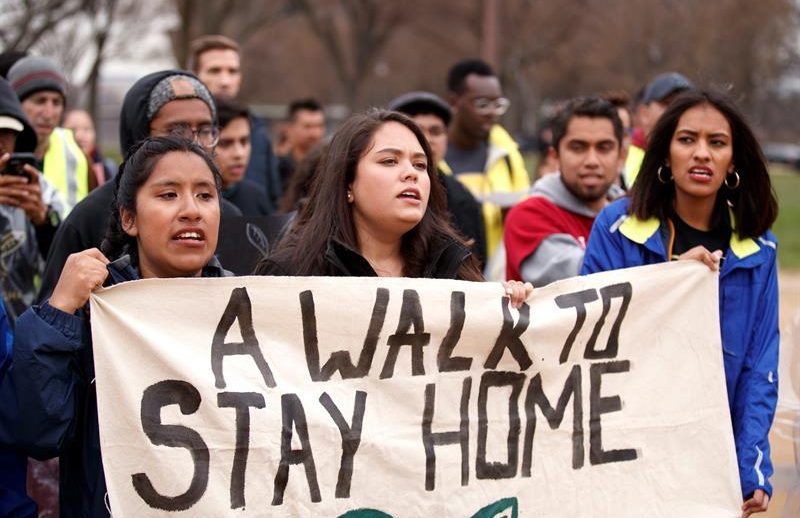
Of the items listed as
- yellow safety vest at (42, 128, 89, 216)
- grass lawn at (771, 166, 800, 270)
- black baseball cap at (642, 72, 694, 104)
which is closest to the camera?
yellow safety vest at (42, 128, 89, 216)

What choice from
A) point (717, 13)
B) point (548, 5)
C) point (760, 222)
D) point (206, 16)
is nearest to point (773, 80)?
point (717, 13)

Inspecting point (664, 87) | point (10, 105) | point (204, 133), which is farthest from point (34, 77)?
point (664, 87)

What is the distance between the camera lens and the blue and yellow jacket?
399 centimetres

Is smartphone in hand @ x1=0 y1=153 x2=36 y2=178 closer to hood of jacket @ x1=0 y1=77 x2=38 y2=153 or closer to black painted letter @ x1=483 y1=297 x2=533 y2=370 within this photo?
hood of jacket @ x1=0 y1=77 x2=38 y2=153

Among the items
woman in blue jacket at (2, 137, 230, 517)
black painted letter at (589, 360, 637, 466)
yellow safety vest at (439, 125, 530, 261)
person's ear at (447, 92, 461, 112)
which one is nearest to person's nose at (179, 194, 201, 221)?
woman in blue jacket at (2, 137, 230, 517)

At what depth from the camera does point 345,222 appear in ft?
12.8

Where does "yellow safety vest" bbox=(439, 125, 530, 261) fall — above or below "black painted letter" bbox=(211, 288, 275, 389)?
above

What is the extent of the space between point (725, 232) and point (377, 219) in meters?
1.26

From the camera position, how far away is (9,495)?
3.43 metres

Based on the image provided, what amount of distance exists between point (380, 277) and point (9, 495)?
1235 millimetres

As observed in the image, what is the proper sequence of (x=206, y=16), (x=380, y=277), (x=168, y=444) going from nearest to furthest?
(x=168, y=444)
(x=380, y=277)
(x=206, y=16)

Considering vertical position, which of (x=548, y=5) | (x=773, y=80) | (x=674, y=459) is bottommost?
(x=674, y=459)

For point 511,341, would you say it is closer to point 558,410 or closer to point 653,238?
point 558,410

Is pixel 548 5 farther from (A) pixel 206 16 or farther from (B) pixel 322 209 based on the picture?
(B) pixel 322 209
